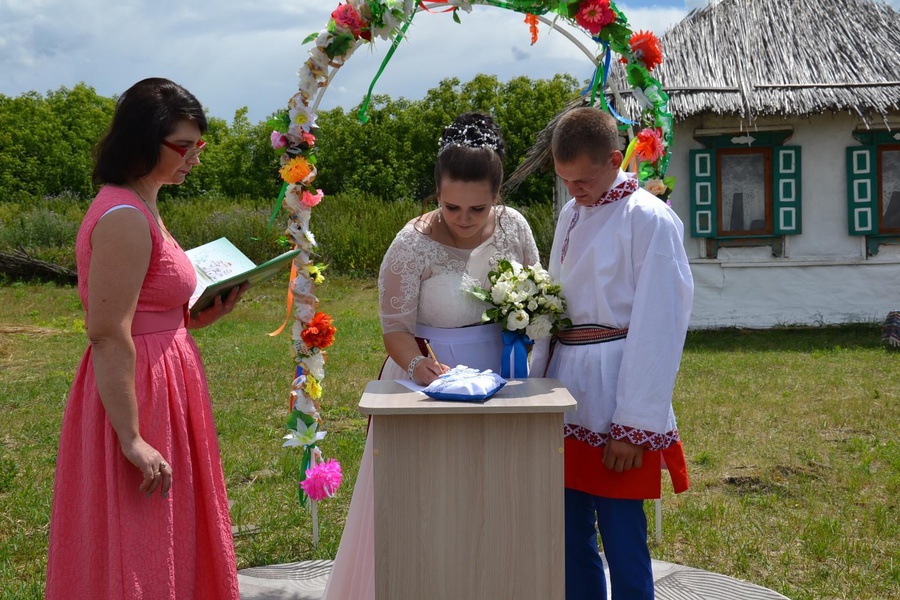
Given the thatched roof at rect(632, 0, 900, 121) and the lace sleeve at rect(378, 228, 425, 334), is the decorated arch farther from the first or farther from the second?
the thatched roof at rect(632, 0, 900, 121)

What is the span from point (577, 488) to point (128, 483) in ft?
4.90

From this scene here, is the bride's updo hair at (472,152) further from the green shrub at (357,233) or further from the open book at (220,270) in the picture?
the green shrub at (357,233)

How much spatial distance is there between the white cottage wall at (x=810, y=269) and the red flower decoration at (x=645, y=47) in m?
7.77

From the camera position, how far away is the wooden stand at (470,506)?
2.70 m

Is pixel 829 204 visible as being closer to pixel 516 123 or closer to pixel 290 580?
pixel 290 580

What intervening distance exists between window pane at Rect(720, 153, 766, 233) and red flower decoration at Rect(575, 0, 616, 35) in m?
8.22

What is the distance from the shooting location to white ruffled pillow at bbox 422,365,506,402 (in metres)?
2.66

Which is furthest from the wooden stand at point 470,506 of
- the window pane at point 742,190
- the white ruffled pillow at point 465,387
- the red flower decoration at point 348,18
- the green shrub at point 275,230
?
the green shrub at point 275,230

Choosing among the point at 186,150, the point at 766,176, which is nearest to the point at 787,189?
the point at 766,176

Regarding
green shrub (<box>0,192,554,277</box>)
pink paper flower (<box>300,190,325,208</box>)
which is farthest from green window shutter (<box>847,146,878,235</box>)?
pink paper flower (<box>300,190,325,208</box>)

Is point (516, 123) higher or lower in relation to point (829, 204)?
higher

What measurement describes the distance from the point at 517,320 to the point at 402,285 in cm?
52

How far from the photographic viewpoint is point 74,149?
150ft

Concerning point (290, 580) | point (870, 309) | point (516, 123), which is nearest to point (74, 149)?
point (516, 123)
